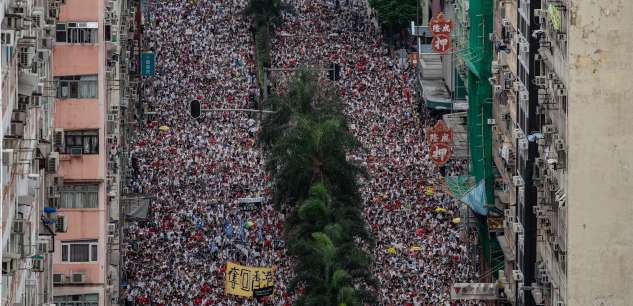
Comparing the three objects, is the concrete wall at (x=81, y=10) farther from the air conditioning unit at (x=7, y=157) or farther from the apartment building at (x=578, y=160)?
the air conditioning unit at (x=7, y=157)

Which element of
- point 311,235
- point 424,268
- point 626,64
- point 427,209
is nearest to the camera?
point 626,64

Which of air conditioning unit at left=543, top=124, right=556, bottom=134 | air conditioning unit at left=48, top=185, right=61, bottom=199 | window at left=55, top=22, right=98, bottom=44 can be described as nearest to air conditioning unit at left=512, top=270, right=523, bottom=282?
air conditioning unit at left=543, top=124, right=556, bottom=134

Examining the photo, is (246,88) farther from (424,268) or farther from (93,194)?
(93,194)

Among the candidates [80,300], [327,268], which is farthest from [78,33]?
[327,268]

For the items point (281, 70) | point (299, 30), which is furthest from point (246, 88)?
point (299, 30)

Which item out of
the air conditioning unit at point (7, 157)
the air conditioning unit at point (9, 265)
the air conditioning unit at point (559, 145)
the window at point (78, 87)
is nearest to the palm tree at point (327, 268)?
the window at point (78, 87)

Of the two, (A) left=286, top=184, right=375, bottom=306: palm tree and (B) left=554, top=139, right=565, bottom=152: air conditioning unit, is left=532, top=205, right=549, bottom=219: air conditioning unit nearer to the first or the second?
(B) left=554, top=139, right=565, bottom=152: air conditioning unit
